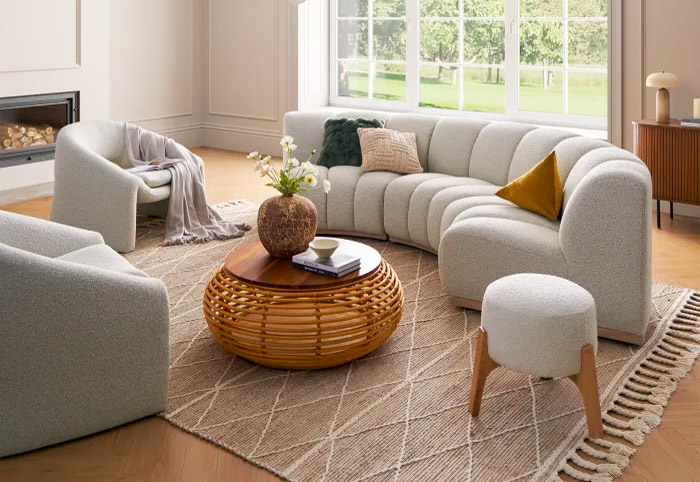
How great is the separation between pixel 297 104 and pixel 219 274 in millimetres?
5140

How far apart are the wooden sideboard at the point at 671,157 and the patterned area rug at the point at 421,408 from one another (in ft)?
5.68

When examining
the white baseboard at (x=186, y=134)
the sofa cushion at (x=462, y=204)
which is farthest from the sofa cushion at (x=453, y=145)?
the white baseboard at (x=186, y=134)

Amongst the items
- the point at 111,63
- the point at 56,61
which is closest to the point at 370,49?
the point at 111,63

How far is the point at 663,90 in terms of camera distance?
5738mm

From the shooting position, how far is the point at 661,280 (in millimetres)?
4688

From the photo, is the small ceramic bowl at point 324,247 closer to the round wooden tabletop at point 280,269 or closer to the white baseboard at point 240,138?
the round wooden tabletop at point 280,269

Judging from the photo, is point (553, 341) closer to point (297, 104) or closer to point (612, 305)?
point (612, 305)

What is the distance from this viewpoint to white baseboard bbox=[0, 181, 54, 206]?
6680mm

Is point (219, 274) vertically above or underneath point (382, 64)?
underneath

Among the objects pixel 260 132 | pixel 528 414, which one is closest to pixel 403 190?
pixel 528 414

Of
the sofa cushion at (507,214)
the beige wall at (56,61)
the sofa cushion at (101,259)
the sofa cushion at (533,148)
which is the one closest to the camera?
the sofa cushion at (101,259)

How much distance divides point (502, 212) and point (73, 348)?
2.41 metres

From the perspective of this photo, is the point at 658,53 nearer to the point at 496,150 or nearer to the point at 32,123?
the point at 496,150

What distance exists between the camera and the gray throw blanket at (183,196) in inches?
223
